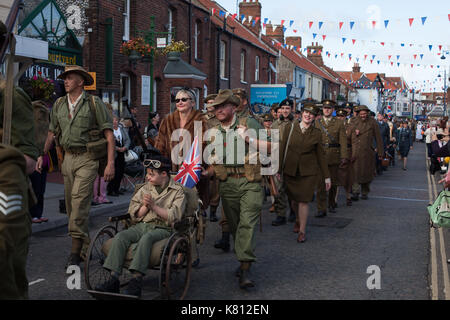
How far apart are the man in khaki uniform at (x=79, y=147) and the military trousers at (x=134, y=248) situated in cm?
116

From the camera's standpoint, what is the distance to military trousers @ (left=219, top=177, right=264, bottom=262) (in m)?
5.29

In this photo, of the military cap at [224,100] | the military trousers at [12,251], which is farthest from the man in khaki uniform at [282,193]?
the military trousers at [12,251]

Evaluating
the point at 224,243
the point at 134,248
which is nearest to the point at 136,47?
the point at 224,243

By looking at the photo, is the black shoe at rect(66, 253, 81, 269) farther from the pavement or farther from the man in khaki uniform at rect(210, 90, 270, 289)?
the pavement

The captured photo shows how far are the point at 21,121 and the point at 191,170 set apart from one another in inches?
114

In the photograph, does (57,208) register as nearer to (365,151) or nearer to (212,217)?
(212,217)

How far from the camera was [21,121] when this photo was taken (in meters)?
3.12

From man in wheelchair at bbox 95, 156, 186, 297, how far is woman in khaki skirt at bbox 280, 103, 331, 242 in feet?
10.1

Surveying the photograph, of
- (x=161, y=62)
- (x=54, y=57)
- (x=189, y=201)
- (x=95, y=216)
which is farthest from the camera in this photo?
(x=161, y=62)

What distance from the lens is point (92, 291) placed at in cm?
436
